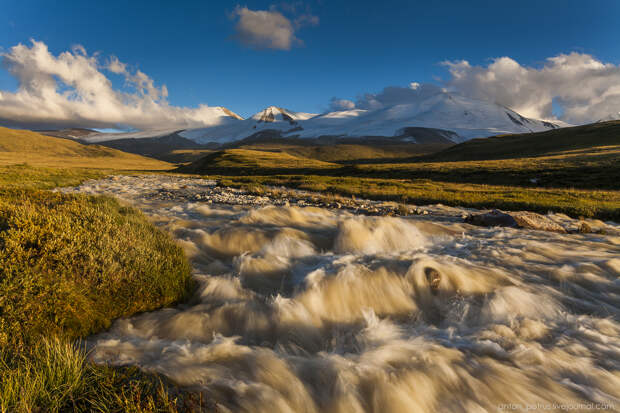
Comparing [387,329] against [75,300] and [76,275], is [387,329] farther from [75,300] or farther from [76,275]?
[76,275]

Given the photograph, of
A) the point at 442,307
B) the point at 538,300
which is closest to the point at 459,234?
the point at 538,300

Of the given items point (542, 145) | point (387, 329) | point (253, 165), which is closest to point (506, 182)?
point (387, 329)

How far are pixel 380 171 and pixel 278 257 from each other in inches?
1916

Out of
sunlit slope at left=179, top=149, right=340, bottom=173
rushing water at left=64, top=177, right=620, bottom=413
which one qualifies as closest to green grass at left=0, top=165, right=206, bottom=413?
rushing water at left=64, top=177, right=620, bottom=413

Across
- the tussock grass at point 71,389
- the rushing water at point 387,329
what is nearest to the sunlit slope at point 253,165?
the rushing water at point 387,329

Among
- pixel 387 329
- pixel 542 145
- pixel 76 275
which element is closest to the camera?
pixel 76 275

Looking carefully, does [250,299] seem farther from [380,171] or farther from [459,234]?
[380,171]

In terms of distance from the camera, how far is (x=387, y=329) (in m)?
4.02

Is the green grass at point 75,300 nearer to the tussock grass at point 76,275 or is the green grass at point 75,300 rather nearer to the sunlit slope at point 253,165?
the tussock grass at point 76,275

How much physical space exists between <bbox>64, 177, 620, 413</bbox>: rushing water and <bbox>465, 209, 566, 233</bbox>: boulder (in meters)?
2.13

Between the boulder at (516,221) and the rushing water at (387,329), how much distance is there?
6.97ft

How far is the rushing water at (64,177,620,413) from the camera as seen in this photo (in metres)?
2.89

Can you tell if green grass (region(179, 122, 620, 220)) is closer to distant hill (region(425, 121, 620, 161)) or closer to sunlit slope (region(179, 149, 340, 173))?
distant hill (region(425, 121, 620, 161))

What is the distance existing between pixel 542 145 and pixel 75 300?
124 m
